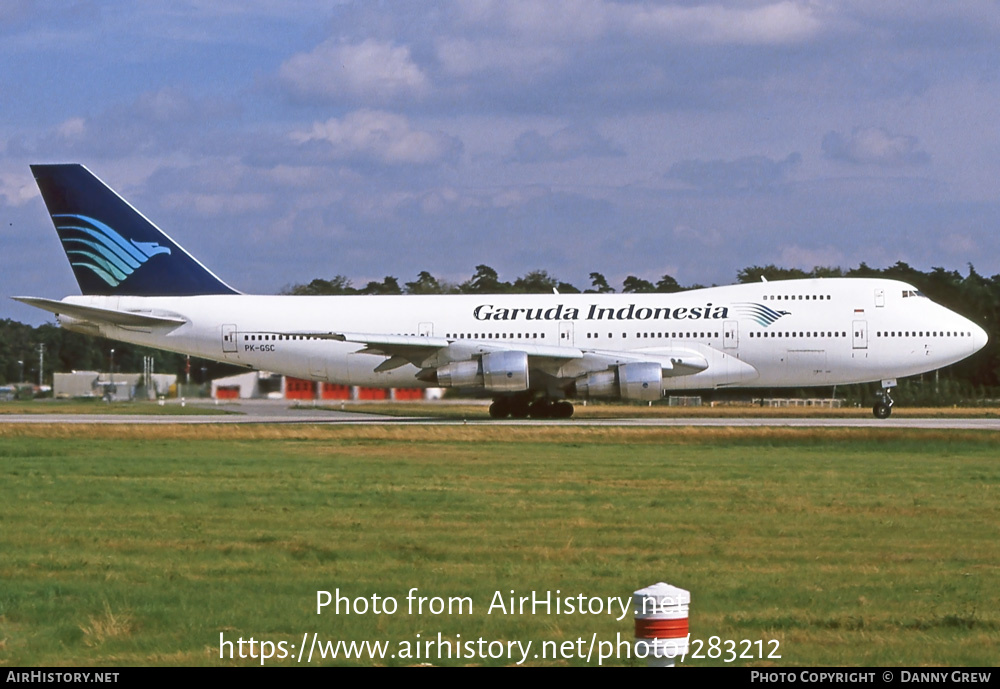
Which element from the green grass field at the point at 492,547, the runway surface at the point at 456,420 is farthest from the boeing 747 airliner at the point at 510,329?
the green grass field at the point at 492,547

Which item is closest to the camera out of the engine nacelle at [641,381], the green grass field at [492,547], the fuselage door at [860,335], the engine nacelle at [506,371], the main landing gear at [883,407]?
the green grass field at [492,547]

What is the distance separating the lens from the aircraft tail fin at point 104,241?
39656 mm

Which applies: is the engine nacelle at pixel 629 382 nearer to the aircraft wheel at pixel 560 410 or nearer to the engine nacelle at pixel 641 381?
the engine nacelle at pixel 641 381

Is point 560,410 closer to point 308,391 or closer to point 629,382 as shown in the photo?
point 629,382

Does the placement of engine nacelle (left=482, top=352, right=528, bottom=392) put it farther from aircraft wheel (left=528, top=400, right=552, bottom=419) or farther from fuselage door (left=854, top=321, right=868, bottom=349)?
fuselage door (left=854, top=321, right=868, bottom=349)

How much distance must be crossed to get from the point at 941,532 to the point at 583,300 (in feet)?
81.7

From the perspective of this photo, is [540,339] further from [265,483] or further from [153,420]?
[265,483]

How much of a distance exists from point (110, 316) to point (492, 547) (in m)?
27.3

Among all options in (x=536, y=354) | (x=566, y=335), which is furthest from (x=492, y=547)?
(x=566, y=335)

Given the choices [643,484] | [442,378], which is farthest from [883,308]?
[643,484]

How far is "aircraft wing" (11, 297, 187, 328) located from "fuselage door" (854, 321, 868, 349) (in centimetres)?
1969

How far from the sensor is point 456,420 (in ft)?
126

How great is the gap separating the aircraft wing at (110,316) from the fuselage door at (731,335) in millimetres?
15911

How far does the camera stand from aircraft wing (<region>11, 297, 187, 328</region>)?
120ft
